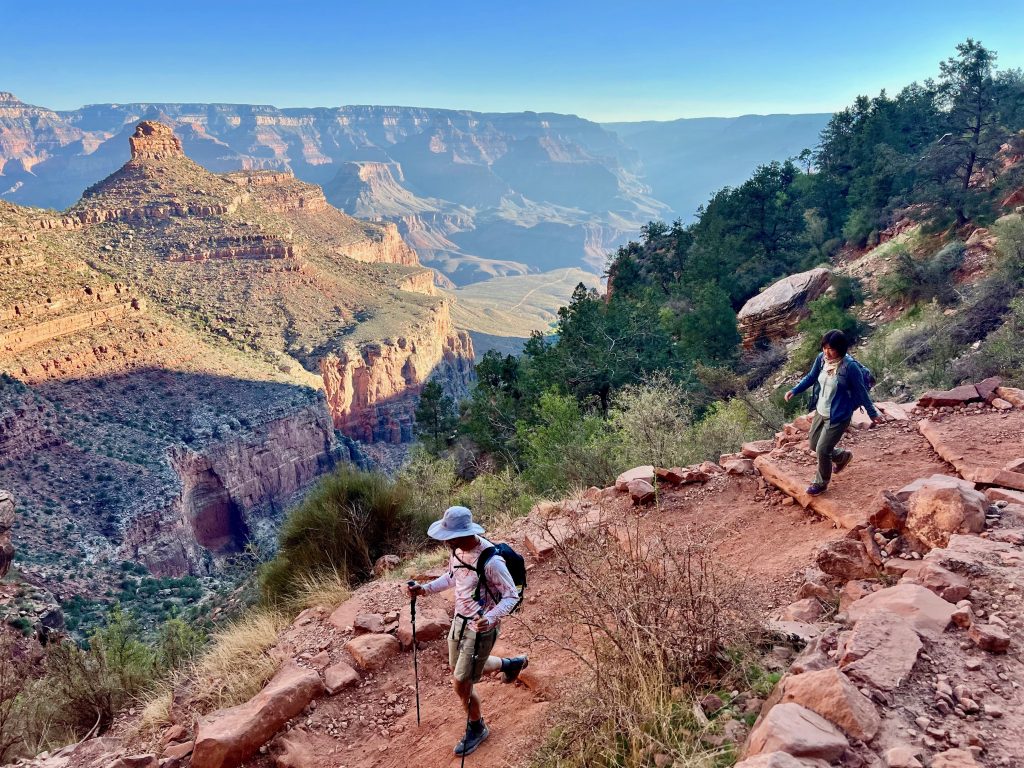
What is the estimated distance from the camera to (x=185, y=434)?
35938 millimetres

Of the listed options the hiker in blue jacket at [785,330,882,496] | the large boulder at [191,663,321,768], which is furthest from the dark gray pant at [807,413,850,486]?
the large boulder at [191,663,321,768]

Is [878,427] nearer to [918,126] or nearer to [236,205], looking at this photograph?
[918,126]

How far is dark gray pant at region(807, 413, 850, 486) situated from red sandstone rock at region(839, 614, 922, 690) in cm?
330

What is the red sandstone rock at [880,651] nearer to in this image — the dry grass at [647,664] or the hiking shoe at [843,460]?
the dry grass at [647,664]

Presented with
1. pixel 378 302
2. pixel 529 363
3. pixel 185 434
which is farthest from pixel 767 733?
pixel 378 302

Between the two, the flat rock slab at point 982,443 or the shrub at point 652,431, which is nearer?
the flat rock slab at point 982,443

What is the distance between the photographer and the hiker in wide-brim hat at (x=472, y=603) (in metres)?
4.95

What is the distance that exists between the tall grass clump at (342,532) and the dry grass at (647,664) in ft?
18.5

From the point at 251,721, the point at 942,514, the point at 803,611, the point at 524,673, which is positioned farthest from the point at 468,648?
the point at 942,514

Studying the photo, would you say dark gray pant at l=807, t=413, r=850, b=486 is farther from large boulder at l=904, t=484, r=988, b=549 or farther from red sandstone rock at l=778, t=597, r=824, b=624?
red sandstone rock at l=778, t=597, r=824, b=624

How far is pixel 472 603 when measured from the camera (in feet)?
16.4

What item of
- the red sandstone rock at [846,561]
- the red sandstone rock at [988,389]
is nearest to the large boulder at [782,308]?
the red sandstone rock at [988,389]

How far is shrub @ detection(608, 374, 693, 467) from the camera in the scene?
1199 cm

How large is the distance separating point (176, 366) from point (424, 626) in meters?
37.4
